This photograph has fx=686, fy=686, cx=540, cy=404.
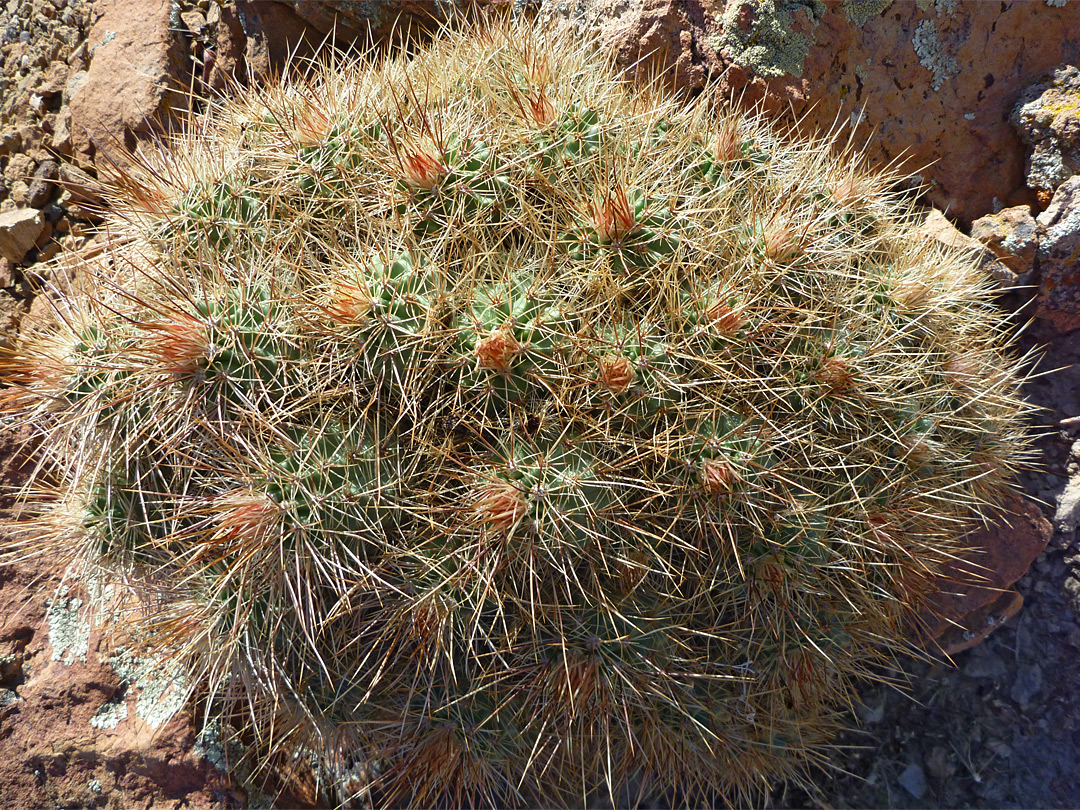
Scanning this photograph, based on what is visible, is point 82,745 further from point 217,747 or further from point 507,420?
point 507,420

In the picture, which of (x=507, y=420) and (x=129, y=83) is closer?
(x=507, y=420)

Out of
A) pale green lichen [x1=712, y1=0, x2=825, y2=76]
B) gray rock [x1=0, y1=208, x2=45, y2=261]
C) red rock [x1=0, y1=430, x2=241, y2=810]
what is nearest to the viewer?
red rock [x1=0, y1=430, x2=241, y2=810]

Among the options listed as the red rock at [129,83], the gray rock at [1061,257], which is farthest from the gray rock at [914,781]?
the red rock at [129,83]

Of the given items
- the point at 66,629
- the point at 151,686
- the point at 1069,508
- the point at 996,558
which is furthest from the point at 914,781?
the point at 66,629

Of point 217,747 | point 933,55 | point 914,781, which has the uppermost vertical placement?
point 933,55

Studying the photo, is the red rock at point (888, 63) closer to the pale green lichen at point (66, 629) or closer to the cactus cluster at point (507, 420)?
the cactus cluster at point (507, 420)

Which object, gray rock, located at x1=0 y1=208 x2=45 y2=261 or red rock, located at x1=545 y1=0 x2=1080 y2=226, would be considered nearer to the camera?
red rock, located at x1=545 y1=0 x2=1080 y2=226

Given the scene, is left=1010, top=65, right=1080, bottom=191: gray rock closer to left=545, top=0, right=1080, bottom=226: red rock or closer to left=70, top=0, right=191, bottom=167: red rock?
left=545, top=0, right=1080, bottom=226: red rock

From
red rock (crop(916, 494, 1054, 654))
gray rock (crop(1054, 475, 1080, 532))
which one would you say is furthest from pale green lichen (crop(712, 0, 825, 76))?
gray rock (crop(1054, 475, 1080, 532))
